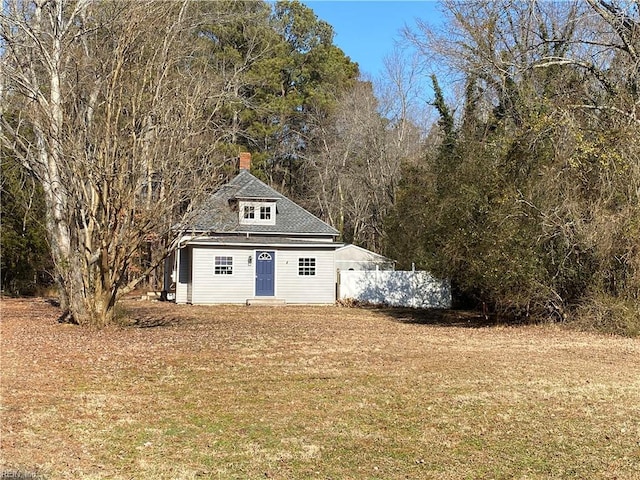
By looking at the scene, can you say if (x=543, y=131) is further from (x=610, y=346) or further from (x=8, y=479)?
(x=8, y=479)

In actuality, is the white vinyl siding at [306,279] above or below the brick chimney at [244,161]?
below

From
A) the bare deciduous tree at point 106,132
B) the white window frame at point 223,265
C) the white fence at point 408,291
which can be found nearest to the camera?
the bare deciduous tree at point 106,132

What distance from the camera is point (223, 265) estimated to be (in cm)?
2534

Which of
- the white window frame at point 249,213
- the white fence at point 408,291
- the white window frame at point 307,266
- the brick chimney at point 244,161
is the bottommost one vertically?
the white fence at point 408,291

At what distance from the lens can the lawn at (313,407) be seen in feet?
18.1

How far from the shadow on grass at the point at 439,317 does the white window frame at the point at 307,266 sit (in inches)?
107

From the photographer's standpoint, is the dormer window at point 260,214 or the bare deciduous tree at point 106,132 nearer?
the bare deciduous tree at point 106,132

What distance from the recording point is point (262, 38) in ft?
123

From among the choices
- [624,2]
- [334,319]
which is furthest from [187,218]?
[624,2]

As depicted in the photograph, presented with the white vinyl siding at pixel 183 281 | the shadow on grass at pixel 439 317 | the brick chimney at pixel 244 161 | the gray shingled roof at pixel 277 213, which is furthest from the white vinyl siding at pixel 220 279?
the brick chimney at pixel 244 161

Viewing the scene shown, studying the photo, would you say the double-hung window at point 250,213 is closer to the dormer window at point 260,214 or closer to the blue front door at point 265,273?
the dormer window at point 260,214

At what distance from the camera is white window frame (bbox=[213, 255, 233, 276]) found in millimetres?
25266

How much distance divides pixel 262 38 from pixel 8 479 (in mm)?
35013

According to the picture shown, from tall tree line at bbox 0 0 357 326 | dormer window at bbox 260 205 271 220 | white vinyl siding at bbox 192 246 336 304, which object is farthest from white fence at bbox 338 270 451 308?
tall tree line at bbox 0 0 357 326
